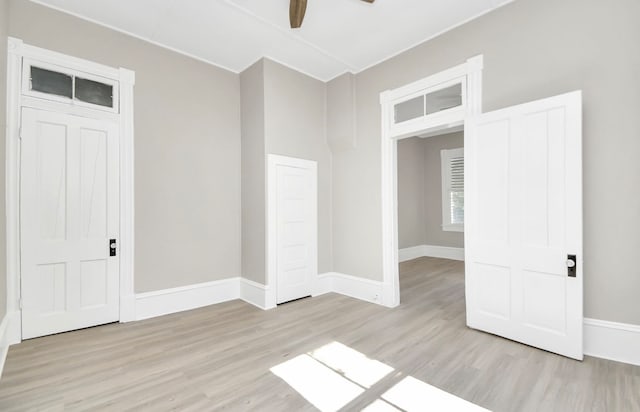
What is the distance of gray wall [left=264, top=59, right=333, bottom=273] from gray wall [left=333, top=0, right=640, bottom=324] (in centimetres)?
212

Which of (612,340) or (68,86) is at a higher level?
(68,86)

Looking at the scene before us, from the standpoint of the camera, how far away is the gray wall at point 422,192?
24.7 ft

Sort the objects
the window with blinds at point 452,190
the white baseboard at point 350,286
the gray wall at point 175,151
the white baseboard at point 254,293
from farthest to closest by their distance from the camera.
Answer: the window with blinds at point 452,190 < the white baseboard at point 350,286 < the white baseboard at point 254,293 < the gray wall at point 175,151

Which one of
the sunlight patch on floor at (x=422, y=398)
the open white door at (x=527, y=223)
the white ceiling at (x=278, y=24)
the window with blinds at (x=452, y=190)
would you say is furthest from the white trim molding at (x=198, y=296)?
the window with blinds at (x=452, y=190)

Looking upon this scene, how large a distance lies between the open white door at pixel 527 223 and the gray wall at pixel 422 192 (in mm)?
4305

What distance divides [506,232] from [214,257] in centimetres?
367

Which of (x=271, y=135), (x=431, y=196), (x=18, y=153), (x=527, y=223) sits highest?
(x=271, y=135)

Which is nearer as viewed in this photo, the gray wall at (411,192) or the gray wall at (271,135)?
the gray wall at (271,135)

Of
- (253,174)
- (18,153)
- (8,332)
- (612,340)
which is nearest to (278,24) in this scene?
(253,174)

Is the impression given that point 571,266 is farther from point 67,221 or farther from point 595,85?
point 67,221

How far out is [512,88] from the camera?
9.95 ft

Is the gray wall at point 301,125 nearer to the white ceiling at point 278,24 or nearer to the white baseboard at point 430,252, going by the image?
the white ceiling at point 278,24

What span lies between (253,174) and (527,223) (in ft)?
11.1

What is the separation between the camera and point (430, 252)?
26.1 ft
